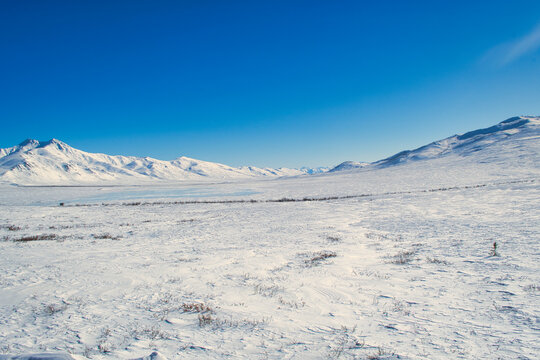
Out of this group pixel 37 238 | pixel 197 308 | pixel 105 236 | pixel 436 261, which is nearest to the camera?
pixel 197 308

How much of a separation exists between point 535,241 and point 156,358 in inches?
606

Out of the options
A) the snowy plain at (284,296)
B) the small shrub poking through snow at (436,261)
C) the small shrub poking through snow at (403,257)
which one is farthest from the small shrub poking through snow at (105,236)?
the small shrub poking through snow at (436,261)

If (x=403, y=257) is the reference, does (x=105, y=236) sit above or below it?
above

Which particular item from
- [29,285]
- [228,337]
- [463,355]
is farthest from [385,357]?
[29,285]

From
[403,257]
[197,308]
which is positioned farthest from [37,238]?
[403,257]

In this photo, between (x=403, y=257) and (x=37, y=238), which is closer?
(x=403, y=257)

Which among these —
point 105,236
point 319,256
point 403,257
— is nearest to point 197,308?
point 319,256

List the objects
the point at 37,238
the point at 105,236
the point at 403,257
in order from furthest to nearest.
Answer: the point at 105,236
the point at 37,238
the point at 403,257

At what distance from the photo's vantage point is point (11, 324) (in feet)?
22.4

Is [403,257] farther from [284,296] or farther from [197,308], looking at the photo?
[197,308]

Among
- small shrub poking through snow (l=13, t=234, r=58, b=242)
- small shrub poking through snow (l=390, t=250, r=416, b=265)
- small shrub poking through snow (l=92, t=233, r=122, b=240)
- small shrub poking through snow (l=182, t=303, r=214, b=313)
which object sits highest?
small shrub poking through snow (l=13, t=234, r=58, b=242)

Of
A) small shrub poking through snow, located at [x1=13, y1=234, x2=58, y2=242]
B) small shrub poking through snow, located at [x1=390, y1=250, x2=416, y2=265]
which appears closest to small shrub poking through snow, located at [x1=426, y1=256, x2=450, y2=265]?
small shrub poking through snow, located at [x1=390, y1=250, x2=416, y2=265]

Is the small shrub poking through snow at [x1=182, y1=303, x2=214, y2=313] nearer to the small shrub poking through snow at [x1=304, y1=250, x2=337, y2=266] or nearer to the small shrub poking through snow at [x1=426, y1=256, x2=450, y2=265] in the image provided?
the small shrub poking through snow at [x1=304, y1=250, x2=337, y2=266]

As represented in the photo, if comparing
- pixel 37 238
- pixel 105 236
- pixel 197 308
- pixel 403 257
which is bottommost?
pixel 403 257
